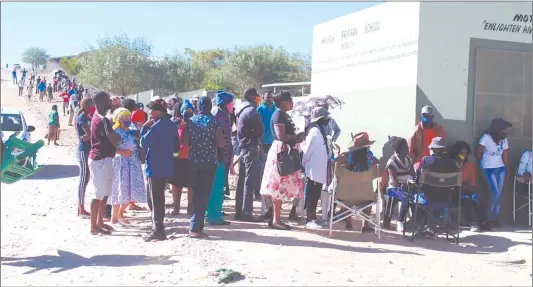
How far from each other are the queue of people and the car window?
6.82 m

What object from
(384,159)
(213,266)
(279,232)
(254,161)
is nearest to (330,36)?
(384,159)

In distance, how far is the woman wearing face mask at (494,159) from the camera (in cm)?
915

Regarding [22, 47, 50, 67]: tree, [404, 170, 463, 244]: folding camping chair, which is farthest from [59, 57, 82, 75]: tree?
[404, 170, 463, 244]: folding camping chair

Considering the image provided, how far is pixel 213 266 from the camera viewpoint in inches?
246

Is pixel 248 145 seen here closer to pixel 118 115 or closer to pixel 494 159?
pixel 118 115

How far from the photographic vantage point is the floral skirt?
802 cm

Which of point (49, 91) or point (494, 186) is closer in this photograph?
point (494, 186)

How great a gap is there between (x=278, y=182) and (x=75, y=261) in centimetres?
282

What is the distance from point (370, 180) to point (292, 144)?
115 cm

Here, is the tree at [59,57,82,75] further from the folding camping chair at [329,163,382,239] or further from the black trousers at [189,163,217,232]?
the folding camping chair at [329,163,382,239]

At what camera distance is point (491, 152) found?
916 cm

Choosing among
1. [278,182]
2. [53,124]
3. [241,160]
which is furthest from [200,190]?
[53,124]

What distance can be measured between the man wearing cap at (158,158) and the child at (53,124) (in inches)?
587

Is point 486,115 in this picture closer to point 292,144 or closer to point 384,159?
point 384,159
